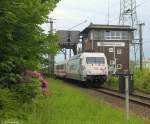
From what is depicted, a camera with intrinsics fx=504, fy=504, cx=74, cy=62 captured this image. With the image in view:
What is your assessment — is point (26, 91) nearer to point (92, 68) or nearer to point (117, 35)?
point (92, 68)

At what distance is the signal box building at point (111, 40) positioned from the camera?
95.9 meters

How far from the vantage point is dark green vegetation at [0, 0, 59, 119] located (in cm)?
1135

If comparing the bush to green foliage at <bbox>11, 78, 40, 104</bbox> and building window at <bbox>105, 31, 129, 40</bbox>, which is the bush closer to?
green foliage at <bbox>11, 78, 40, 104</bbox>

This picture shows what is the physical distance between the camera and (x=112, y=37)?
99.1 metres

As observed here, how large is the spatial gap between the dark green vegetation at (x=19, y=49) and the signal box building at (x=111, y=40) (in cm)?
8187

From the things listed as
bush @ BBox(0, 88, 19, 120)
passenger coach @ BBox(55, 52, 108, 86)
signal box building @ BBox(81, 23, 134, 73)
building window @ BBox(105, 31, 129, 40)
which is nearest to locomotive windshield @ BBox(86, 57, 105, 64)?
passenger coach @ BBox(55, 52, 108, 86)

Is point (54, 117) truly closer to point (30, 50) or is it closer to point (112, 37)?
point (30, 50)

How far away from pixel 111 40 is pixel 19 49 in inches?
3434

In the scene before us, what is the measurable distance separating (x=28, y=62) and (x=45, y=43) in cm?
107

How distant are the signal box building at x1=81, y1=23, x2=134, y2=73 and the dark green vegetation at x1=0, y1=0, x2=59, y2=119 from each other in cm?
8187

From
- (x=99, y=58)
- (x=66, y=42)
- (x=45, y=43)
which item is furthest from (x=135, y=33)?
(x=45, y=43)

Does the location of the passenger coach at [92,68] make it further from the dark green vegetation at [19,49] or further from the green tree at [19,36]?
the green tree at [19,36]

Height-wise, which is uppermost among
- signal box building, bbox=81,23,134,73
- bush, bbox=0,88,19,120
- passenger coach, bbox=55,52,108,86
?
signal box building, bbox=81,23,134,73

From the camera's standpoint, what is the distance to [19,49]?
12211mm
